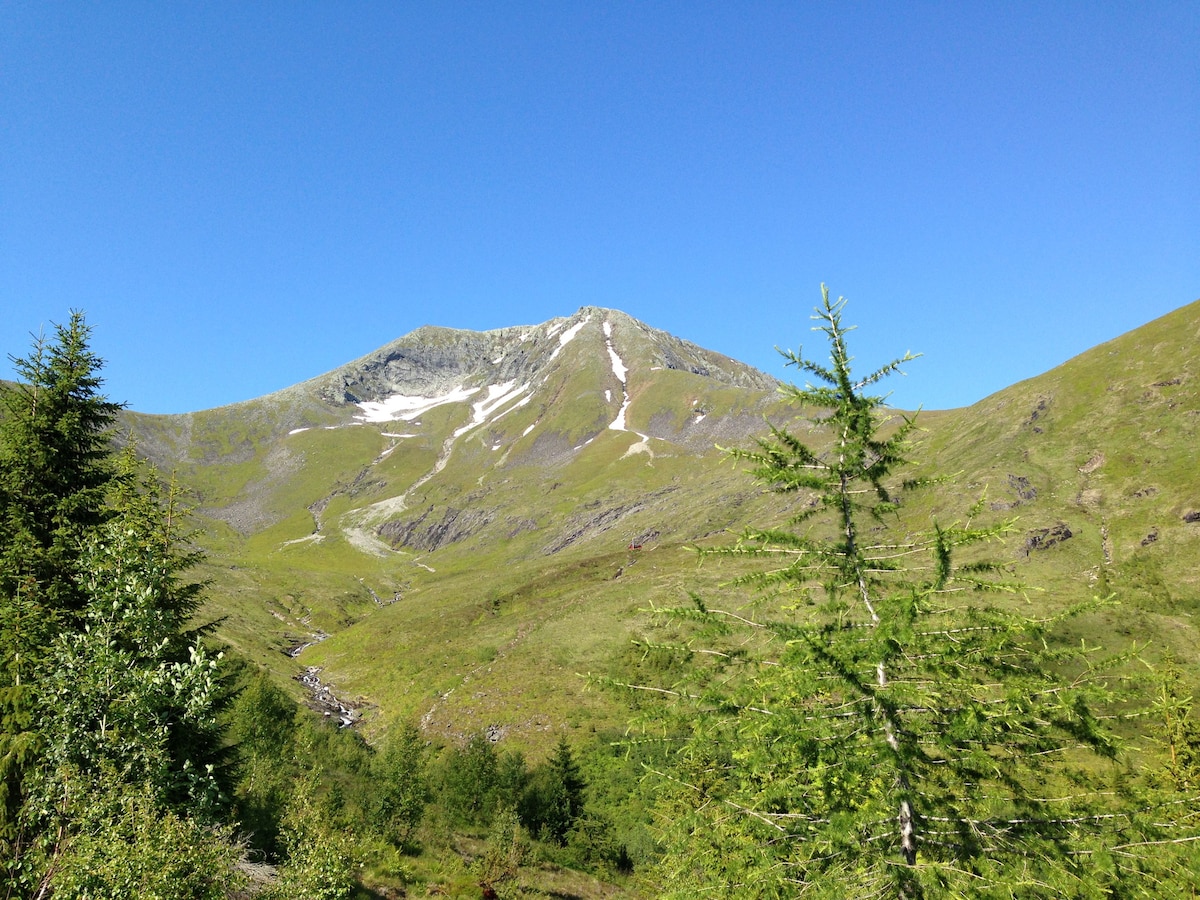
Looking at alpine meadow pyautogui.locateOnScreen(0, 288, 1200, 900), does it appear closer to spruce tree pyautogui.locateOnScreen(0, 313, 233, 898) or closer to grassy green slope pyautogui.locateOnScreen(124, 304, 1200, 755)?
spruce tree pyautogui.locateOnScreen(0, 313, 233, 898)

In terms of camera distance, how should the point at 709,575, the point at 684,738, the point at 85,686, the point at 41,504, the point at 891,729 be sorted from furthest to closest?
the point at 709,575
the point at 41,504
the point at 85,686
the point at 684,738
the point at 891,729

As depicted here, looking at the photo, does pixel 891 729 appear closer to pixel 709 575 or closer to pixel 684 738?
pixel 684 738

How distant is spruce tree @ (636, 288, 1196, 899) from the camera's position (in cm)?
725

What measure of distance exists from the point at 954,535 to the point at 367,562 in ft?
678

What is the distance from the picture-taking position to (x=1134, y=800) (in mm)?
7609

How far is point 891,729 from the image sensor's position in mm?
8062

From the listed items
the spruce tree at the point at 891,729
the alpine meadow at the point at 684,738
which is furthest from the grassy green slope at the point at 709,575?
the spruce tree at the point at 891,729

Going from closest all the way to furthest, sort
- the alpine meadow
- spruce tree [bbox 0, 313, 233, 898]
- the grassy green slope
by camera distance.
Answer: the alpine meadow → spruce tree [bbox 0, 313, 233, 898] → the grassy green slope

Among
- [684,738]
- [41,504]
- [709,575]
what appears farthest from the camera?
[709,575]

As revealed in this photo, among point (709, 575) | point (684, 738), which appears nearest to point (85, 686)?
point (684, 738)

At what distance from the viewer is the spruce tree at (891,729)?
7250 millimetres

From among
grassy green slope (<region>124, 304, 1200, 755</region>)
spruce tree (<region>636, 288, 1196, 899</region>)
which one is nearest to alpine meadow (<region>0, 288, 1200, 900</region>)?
spruce tree (<region>636, 288, 1196, 899</region>)

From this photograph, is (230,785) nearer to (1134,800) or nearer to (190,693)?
(190,693)

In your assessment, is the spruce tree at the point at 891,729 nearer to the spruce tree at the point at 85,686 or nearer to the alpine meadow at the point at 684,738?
the alpine meadow at the point at 684,738
